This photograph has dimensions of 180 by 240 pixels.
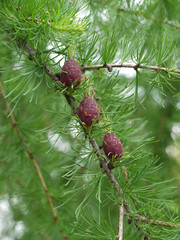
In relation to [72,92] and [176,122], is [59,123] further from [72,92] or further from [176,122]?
[176,122]

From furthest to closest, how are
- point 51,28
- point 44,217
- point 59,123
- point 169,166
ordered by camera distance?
point 169,166 < point 44,217 < point 59,123 < point 51,28

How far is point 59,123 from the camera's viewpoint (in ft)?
1.87

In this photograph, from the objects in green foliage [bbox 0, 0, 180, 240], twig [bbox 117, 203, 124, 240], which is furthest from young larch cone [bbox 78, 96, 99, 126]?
twig [bbox 117, 203, 124, 240]

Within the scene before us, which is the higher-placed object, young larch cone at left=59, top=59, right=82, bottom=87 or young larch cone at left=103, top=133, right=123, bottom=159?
young larch cone at left=59, top=59, right=82, bottom=87

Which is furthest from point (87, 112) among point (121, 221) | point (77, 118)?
point (121, 221)

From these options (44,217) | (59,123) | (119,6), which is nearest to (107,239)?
(59,123)

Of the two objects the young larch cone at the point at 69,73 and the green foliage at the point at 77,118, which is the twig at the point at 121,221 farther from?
the young larch cone at the point at 69,73

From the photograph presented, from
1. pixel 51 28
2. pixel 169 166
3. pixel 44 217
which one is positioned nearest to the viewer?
pixel 51 28

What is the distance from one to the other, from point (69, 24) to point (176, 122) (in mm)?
1036

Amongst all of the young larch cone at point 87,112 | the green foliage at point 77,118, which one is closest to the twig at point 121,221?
the green foliage at point 77,118

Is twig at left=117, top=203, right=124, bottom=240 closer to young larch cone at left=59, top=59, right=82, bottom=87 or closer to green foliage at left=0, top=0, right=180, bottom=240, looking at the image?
green foliage at left=0, top=0, right=180, bottom=240

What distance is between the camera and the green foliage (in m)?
0.50

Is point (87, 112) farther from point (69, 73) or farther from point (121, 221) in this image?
point (121, 221)

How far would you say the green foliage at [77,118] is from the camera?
1.64 ft
